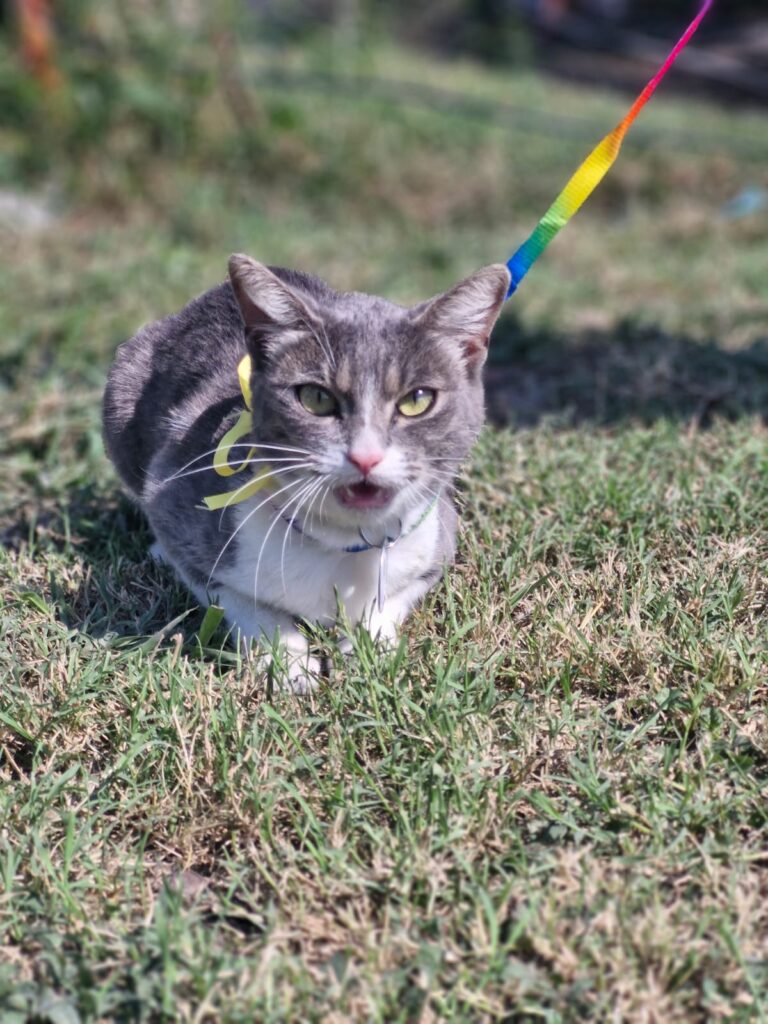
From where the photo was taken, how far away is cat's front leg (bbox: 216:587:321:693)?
6.72 feet

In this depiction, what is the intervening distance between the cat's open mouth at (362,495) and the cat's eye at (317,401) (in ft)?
0.50

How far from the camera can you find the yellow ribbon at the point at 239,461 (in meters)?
2.05

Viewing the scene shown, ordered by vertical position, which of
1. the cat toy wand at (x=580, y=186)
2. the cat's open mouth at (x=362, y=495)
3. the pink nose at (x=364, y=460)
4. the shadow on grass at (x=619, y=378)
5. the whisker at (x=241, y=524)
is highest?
the cat toy wand at (x=580, y=186)

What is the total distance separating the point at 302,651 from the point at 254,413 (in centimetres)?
47

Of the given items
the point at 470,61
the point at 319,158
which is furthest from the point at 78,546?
the point at 470,61

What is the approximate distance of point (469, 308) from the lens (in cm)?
202

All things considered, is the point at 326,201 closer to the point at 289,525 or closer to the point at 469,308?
the point at 469,308

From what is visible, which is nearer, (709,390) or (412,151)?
(709,390)

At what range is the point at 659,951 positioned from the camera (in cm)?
151

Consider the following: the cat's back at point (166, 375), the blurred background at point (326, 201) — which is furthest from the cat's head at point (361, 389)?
the blurred background at point (326, 201)

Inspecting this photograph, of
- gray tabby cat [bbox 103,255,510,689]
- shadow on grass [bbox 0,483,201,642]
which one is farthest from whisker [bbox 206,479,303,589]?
shadow on grass [bbox 0,483,201,642]

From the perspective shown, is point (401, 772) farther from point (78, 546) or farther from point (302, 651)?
point (78, 546)

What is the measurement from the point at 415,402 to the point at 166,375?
0.80m

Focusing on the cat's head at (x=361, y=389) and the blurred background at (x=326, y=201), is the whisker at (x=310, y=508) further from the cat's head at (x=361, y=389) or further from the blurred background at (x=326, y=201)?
the blurred background at (x=326, y=201)
